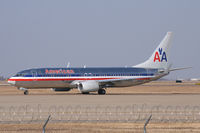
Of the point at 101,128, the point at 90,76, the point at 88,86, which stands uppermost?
the point at 90,76

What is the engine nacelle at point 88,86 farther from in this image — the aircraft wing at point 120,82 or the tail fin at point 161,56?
the tail fin at point 161,56

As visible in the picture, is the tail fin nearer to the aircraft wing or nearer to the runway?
the aircraft wing

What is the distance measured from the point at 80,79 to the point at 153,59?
11562 mm

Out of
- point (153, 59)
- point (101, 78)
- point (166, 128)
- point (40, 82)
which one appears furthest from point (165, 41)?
point (166, 128)

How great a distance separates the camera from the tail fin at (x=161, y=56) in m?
63.1

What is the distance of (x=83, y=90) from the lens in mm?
58469

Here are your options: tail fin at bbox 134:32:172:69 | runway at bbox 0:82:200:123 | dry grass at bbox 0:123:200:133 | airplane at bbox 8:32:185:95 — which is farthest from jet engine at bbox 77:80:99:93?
dry grass at bbox 0:123:200:133

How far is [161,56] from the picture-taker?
209 ft

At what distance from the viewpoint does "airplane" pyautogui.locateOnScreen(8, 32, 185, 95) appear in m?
57.8

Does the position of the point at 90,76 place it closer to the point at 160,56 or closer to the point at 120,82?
the point at 120,82

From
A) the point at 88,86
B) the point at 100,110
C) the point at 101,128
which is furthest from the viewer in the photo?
the point at 88,86

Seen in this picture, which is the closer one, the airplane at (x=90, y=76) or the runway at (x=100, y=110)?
the runway at (x=100, y=110)

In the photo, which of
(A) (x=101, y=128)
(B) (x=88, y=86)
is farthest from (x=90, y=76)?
(A) (x=101, y=128)

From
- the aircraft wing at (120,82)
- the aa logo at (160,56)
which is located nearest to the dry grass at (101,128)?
the aircraft wing at (120,82)
